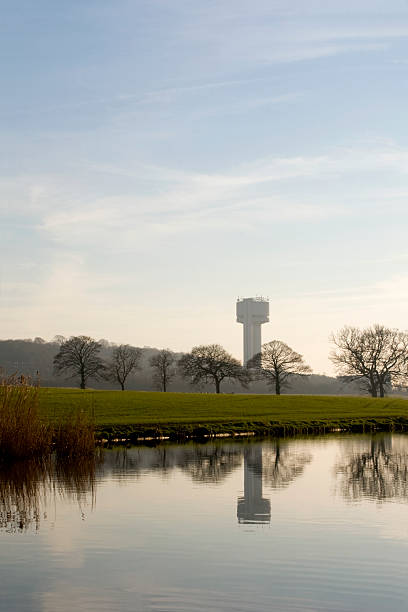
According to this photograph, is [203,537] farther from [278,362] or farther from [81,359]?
[278,362]

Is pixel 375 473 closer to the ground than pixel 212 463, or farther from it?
closer to the ground

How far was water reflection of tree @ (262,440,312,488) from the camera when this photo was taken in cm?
3188

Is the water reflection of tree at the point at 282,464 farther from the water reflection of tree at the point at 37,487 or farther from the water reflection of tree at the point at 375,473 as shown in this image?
the water reflection of tree at the point at 37,487

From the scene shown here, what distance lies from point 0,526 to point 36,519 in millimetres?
1173

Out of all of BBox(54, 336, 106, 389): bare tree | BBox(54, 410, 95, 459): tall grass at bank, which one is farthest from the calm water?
BBox(54, 336, 106, 389): bare tree

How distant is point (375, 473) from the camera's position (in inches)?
1362

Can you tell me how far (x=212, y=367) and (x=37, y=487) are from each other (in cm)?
8891

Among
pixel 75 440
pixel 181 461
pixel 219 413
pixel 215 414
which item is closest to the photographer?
pixel 75 440

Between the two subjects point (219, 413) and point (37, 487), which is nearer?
point (37, 487)

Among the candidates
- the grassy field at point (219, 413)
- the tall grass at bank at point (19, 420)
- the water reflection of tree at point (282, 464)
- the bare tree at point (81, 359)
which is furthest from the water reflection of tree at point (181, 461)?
the bare tree at point (81, 359)

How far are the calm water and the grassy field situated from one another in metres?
19.2

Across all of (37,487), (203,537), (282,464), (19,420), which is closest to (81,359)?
(282,464)

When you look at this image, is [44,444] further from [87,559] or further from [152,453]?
[87,559]

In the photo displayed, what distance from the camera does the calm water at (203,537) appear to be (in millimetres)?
15062
